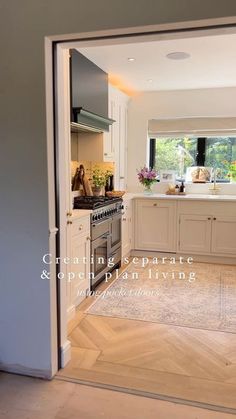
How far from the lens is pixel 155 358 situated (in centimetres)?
242

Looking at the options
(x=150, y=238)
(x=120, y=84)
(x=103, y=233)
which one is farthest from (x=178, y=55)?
(x=150, y=238)

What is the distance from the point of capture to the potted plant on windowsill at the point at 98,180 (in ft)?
14.1

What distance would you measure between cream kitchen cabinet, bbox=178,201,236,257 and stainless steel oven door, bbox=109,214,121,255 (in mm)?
997

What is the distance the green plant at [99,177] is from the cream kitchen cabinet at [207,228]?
1.13m

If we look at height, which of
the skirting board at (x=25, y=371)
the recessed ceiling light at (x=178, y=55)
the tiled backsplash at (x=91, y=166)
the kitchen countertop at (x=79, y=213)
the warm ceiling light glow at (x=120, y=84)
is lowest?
the skirting board at (x=25, y=371)

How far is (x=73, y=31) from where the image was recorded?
1.88 m

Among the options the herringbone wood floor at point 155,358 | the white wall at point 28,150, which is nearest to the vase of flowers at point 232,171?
the herringbone wood floor at point 155,358

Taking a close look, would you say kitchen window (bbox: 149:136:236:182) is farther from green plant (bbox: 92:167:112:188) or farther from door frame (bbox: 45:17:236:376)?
door frame (bbox: 45:17:236:376)

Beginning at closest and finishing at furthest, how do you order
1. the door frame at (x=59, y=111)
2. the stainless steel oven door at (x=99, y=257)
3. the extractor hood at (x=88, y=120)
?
the door frame at (x=59, y=111) < the extractor hood at (x=88, y=120) < the stainless steel oven door at (x=99, y=257)

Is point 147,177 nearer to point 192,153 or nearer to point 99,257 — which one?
point 192,153

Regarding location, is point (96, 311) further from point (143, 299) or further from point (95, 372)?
point (95, 372)

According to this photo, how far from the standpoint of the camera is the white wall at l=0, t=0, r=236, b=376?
183 centimetres

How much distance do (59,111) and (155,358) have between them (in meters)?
1.80

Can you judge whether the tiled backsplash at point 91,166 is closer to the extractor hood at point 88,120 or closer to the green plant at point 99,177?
the green plant at point 99,177
